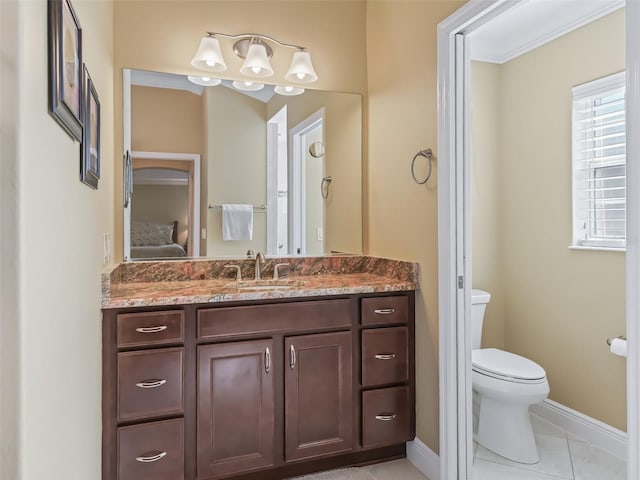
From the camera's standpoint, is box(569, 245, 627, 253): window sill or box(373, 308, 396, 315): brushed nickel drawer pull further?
box(569, 245, 627, 253): window sill

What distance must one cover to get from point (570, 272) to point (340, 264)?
1.35 meters

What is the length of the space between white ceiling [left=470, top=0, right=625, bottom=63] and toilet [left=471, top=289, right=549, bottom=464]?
174 cm

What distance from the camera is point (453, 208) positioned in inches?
71.8

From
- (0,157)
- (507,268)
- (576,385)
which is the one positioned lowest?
(576,385)

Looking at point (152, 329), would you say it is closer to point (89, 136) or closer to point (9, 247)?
point (89, 136)

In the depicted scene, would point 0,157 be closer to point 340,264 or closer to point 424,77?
point 424,77

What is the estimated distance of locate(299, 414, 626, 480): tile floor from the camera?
1.97 meters

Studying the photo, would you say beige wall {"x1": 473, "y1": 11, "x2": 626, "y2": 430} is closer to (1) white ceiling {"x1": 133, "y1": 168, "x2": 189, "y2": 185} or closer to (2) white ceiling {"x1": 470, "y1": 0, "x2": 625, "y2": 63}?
(2) white ceiling {"x1": 470, "y1": 0, "x2": 625, "y2": 63}

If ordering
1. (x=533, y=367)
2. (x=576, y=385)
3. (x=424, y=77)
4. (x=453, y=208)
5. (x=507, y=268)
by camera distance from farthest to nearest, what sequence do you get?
(x=507, y=268) → (x=576, y=385) → (x=533, y=367) → (x=424, y=77) → (x=453, y=208)

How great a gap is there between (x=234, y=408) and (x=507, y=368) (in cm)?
140

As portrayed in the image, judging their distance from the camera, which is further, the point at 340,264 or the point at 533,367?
the point at 340,264

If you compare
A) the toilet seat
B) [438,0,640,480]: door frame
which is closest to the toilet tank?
the toilet seat

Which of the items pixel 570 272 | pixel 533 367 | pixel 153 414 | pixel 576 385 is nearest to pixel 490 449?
pixel 533 367

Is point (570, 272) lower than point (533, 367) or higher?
higher
